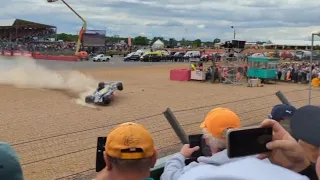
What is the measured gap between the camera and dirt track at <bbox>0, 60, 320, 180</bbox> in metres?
8.65

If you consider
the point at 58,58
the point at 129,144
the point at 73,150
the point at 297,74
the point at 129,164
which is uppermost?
the point at 129,144

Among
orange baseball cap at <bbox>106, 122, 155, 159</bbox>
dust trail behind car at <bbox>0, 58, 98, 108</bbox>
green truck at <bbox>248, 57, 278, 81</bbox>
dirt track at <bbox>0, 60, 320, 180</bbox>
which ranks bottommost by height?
dirt track at <bbox>0, 60, 320, 180</bbox>

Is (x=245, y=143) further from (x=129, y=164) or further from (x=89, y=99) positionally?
(x=89, y=99)

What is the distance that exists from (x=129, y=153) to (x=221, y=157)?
1.67 feet

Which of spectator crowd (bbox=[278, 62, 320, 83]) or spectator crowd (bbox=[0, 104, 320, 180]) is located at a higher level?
spectator crowd (bbox=[0, 104, 320, 180])

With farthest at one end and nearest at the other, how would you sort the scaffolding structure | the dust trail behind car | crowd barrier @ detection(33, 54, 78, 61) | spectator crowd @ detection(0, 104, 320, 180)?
crowd barrier @ detection(33, 54, 78, 61), the scaffolding structure, the dust trail behind car, spectator crowd @ detection(0, 104, 320, 180)

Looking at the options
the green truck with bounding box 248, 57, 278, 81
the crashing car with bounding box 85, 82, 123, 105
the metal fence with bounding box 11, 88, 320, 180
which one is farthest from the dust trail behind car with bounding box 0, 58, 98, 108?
the green truck with bounding box 248, 57, 278, 81

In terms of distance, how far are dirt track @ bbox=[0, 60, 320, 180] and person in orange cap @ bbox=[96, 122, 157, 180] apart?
4.65m

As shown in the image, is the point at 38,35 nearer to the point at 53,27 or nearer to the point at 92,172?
the point at 53,27

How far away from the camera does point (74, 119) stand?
14289mm

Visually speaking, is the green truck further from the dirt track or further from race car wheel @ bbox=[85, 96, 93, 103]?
race car wheel @ bbox=[85, 96, 93, 103]

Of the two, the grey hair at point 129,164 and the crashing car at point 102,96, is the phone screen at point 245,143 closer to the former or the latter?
the grey hair at point 129,164

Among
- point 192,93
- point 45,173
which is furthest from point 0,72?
point 45,173

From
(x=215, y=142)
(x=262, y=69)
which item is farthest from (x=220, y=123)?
(x=262, y=69)
